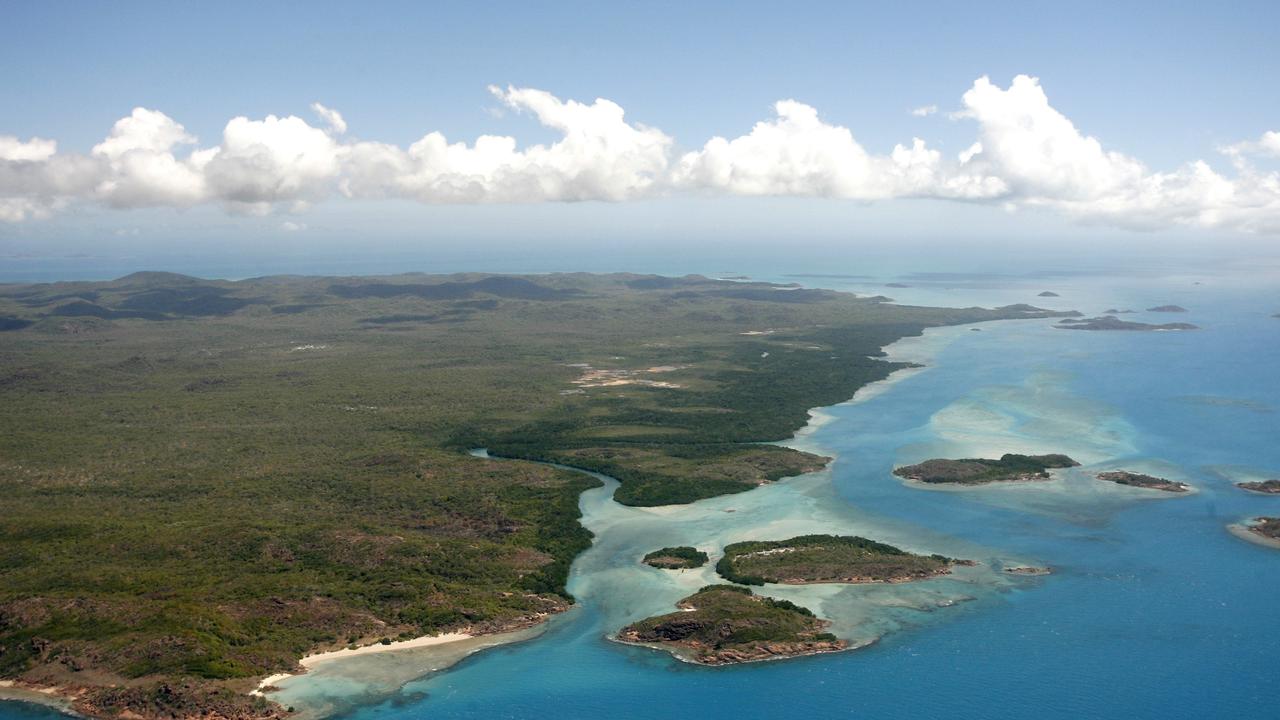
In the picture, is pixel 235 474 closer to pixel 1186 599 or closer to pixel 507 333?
pixel 1186 599

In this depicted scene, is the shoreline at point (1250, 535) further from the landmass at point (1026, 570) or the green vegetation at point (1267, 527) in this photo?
the landmass at point (1026, 570)

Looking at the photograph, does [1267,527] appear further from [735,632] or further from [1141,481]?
[735,632]

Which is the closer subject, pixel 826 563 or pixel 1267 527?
pixel 826 563

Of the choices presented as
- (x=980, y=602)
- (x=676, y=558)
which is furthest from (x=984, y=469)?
(x=676, y=558)

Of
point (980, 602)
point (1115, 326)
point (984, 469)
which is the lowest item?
point (980, 602)

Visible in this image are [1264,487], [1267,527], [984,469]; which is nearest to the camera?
[1267,527]

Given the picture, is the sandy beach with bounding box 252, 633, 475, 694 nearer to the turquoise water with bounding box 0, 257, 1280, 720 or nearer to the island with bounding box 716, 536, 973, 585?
the turquoise water with bounding box 0, 257, 1280, 720
